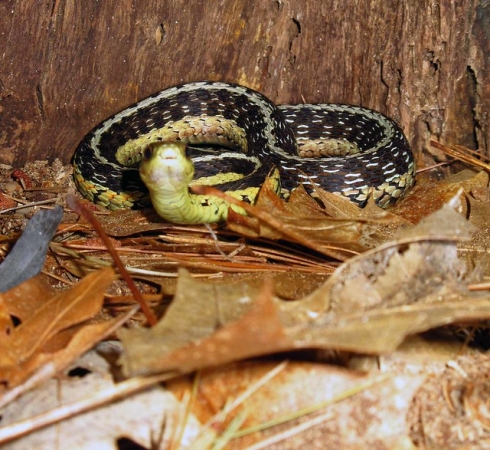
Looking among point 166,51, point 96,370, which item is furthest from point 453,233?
point 166,51

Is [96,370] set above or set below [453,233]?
below

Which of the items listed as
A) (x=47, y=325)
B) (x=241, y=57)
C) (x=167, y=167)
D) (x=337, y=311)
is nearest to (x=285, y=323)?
(x=337, y=311)

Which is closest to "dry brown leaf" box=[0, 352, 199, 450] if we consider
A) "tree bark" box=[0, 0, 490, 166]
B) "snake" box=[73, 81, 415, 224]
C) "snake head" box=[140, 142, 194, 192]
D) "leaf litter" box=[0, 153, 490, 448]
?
"leaf litter" box=[0, 153, 490, 448]

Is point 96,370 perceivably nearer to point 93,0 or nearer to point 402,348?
point 402,348

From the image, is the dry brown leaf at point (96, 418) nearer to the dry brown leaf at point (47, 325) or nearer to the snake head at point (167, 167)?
the dry brown leaf at point (47, 325)

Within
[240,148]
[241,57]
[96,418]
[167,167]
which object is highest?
[241,57]

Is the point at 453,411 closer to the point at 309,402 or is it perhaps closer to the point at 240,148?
the point at 309,402
